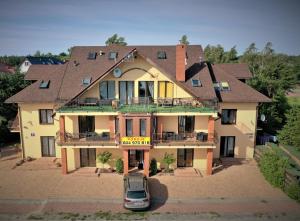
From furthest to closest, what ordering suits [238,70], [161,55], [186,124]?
[238,70] → [161,55] → [186,124]

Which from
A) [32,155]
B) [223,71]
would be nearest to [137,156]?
[32,155]

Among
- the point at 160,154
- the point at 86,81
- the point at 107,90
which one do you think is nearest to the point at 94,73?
the point at 86,81

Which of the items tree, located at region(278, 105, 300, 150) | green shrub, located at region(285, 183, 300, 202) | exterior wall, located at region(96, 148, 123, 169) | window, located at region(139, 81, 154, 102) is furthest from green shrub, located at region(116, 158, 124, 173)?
tree, located at region(278, 105, 300, 150)

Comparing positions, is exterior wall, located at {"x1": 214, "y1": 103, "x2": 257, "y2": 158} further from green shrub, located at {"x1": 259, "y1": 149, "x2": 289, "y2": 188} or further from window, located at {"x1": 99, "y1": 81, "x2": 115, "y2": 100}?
window, located at {"x1": 99, "y1": 81, "x2": 115, "y2": 100}

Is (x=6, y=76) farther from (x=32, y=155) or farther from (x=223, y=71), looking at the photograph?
(x=223, y=71)

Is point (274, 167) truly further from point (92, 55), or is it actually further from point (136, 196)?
point (92, 55)

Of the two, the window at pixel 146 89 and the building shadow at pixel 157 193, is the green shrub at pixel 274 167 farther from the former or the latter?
the window at pixel 146 89
